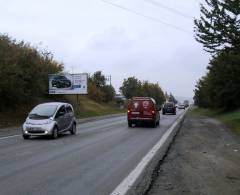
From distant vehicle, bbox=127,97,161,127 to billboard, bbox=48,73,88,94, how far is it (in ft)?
87.6

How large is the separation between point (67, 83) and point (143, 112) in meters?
30.3

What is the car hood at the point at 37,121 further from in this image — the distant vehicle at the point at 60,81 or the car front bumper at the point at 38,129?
the distant vehicle at the point at 60,81

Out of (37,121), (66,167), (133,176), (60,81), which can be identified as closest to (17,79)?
(37,121)

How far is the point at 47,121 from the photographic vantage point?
1001 inches

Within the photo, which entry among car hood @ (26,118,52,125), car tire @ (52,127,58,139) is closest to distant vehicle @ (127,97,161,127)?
car tire @ (52,127,58,139)

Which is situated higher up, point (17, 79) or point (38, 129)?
point (17, 79)

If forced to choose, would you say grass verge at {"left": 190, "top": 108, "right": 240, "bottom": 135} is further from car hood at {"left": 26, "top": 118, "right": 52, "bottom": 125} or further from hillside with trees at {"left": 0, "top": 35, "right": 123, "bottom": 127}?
hillside with trees at {"left": 0, "top": 35, "right": 123, "bottom": 127}

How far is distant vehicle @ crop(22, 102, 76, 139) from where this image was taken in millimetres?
25000

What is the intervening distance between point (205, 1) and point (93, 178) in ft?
89.7

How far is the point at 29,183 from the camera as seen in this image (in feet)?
37.1

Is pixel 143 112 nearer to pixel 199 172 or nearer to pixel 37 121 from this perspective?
pixel 37 121

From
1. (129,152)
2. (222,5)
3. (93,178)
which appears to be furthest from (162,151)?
(222,5)

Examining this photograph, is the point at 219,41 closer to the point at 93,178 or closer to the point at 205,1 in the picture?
the point at 205,1

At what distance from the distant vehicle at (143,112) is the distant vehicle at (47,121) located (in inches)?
414
